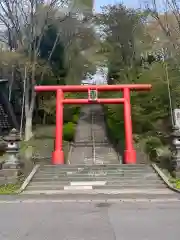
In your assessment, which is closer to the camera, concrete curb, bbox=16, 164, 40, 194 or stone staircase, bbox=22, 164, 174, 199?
stone staircase, bbox=22, 164, 174, 199

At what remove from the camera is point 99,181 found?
18047 millimetres

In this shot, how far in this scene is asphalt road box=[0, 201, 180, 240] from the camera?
6949 mm

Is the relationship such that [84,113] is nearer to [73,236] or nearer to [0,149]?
[0,149]

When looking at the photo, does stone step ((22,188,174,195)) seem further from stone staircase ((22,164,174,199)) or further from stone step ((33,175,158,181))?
stone step ((33,175,158,181))

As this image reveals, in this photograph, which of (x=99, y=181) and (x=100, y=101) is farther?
(x=100, y=101)

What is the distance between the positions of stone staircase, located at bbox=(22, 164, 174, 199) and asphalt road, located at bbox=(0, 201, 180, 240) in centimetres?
299

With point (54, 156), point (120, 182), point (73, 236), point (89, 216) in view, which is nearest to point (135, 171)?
point (120, 182)

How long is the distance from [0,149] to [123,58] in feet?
58.1

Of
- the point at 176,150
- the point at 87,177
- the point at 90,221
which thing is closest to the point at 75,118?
the point at 87,177

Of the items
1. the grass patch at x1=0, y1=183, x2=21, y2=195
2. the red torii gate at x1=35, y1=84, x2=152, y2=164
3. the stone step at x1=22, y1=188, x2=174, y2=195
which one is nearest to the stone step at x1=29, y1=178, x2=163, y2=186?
the grass patch at x1=0, y1=183, x2=21, y2=195

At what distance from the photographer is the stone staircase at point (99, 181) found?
50.3ft

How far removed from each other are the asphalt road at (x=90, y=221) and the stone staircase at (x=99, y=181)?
299 cm

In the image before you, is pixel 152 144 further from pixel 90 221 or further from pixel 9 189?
pixel 90 221

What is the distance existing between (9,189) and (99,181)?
4323 mm
